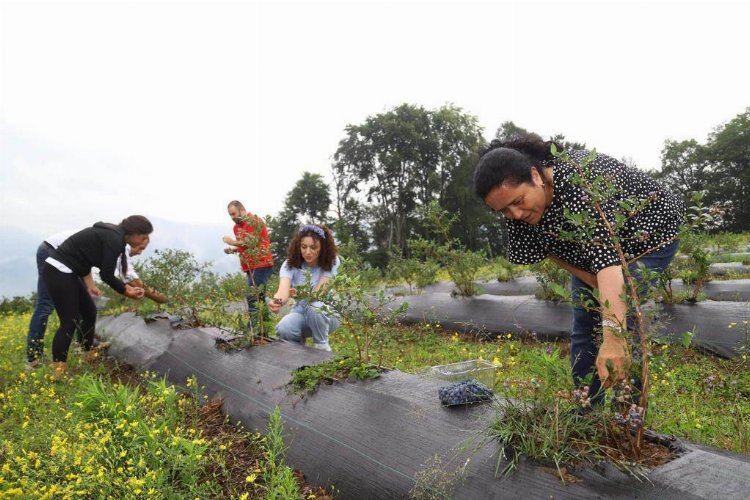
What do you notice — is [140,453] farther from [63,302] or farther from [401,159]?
[401,159]

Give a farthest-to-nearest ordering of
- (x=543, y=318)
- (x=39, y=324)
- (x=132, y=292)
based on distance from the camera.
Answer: (x=543, y=318) → (x=39, y=324) → (x=132, y=292)

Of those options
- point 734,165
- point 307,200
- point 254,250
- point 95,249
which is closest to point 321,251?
point 254,250

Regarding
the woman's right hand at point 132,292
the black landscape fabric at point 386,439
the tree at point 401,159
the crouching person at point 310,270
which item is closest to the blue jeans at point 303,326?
the crouching person at point 310,270

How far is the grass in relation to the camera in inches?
92.2

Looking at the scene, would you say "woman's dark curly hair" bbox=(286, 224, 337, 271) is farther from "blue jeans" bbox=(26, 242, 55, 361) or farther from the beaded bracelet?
the beaded bracelet

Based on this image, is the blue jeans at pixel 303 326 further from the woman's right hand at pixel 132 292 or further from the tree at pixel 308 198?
the tree at pixel 308 198

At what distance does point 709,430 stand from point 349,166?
2966 cm

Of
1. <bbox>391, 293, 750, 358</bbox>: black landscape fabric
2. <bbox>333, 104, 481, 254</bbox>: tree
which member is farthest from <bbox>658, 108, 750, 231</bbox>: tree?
<bbox>391, 293, 750, 358</bbox>: black landscape fabric

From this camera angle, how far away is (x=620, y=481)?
160 centimetres

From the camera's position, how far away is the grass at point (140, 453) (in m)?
2.34

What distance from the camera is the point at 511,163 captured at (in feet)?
6.98

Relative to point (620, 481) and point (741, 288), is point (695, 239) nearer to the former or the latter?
point (741, 288)

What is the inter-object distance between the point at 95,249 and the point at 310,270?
198cm

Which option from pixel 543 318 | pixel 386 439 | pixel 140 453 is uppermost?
pixel 543 318
